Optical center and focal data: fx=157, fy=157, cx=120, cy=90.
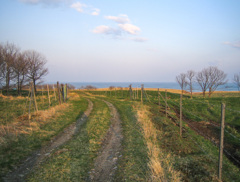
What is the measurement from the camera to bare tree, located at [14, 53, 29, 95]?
34.7 m

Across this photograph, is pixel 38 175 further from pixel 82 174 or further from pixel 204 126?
pixel 204 126

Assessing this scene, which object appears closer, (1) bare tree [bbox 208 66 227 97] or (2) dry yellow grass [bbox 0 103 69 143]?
(2) dry yellow grass [bbox 0 103 69 143]

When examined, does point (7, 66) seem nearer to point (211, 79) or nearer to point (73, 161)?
point (73, 161)

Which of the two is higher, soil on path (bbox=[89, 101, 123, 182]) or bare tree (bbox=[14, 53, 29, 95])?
bare tree (bbox=[14, 53, 29, 95])

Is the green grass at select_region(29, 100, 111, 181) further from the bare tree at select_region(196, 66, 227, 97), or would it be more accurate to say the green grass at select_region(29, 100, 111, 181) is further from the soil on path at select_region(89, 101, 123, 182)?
the bare tree at select_region(196, 66, 227, 97)

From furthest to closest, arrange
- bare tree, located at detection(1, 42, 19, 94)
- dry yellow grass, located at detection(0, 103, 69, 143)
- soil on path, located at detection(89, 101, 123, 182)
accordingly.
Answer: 1. bare tree, located at detection(1, 42, 19, 94)
2. dry yellow grass, located at detection(0, 103, 69, 143)
3. soil on path, located at detection(89, 101, 123, 182)

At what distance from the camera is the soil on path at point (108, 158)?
565 centimetres

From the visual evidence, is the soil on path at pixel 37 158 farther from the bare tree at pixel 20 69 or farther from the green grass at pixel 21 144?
the bare tree at pixel 20 69

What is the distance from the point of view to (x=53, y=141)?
9.11 m

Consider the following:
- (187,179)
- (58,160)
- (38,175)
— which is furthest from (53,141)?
(187,179)

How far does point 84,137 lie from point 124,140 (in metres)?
2.46

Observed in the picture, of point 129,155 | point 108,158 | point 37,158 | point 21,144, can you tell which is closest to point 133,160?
point 129,155

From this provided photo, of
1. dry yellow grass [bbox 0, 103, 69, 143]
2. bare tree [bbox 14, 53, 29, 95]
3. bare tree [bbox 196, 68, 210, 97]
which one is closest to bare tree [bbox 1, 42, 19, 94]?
bare tree [bbox 14, 53, 29, 95]

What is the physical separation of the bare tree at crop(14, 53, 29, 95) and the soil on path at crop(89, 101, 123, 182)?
3313cm
